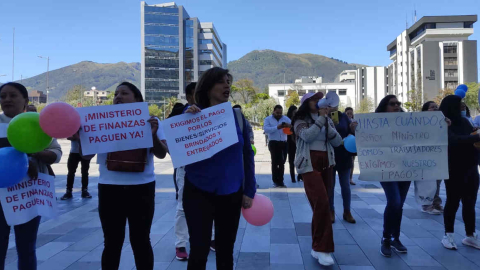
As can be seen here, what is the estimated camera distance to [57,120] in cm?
268

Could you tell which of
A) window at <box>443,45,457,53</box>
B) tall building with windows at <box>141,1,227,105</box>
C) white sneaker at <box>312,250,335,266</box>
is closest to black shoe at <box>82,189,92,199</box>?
white sneaker at <box>312,250,335,266</box>

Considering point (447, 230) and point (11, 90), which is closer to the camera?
point (11, 90)

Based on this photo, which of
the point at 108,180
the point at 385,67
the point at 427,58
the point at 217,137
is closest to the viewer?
the point at 217,137

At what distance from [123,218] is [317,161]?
2.38 meters

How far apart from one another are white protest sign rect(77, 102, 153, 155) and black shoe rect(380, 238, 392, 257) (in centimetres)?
306

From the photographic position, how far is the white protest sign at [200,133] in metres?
2.67

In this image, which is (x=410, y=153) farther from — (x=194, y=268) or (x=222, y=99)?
(x=194, y=268)

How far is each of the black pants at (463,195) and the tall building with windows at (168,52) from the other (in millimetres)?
107790

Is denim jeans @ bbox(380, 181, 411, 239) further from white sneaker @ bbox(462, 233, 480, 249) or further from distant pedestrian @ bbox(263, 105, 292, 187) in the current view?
distant pedestrian @ bbox(263, 105, 292, 187)

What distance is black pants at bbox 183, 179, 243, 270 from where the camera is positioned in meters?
2.53

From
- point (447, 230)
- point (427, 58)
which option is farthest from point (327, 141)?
→ point (427, 58)

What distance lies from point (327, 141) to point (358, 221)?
7.21ft

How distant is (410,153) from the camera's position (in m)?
4.37

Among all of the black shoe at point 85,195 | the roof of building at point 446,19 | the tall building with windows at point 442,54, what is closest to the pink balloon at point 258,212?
the black shoe at point 85,195
